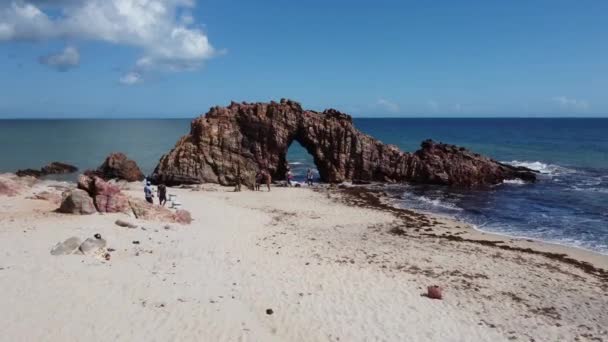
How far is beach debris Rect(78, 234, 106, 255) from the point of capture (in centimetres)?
1675

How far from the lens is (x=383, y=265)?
733 inches

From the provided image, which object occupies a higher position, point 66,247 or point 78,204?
point 78,204

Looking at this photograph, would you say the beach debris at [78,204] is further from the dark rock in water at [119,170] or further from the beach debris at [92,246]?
the dark rock in water at [119,170]

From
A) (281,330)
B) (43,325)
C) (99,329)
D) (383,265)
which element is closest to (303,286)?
(281,330)

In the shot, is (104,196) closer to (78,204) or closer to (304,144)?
(78,204)

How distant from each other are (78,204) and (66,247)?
6.38 meters

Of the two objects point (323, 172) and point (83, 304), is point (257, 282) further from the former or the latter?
point (323, 172)

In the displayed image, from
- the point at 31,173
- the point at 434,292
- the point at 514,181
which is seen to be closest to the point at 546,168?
the point at 514,181

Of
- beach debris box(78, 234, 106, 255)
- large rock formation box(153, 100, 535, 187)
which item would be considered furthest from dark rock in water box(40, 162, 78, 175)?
beach debris box(78, 234, 106, 255)

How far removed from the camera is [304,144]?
45438 millimetres

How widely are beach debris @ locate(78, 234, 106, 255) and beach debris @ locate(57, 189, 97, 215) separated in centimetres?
575

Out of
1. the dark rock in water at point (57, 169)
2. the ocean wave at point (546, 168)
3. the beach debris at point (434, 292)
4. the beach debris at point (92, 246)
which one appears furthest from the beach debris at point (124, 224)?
→ the ocean wave at point (546, 168)

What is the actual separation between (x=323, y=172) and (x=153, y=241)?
27.0 metres

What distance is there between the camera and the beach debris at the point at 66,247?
1647cm
